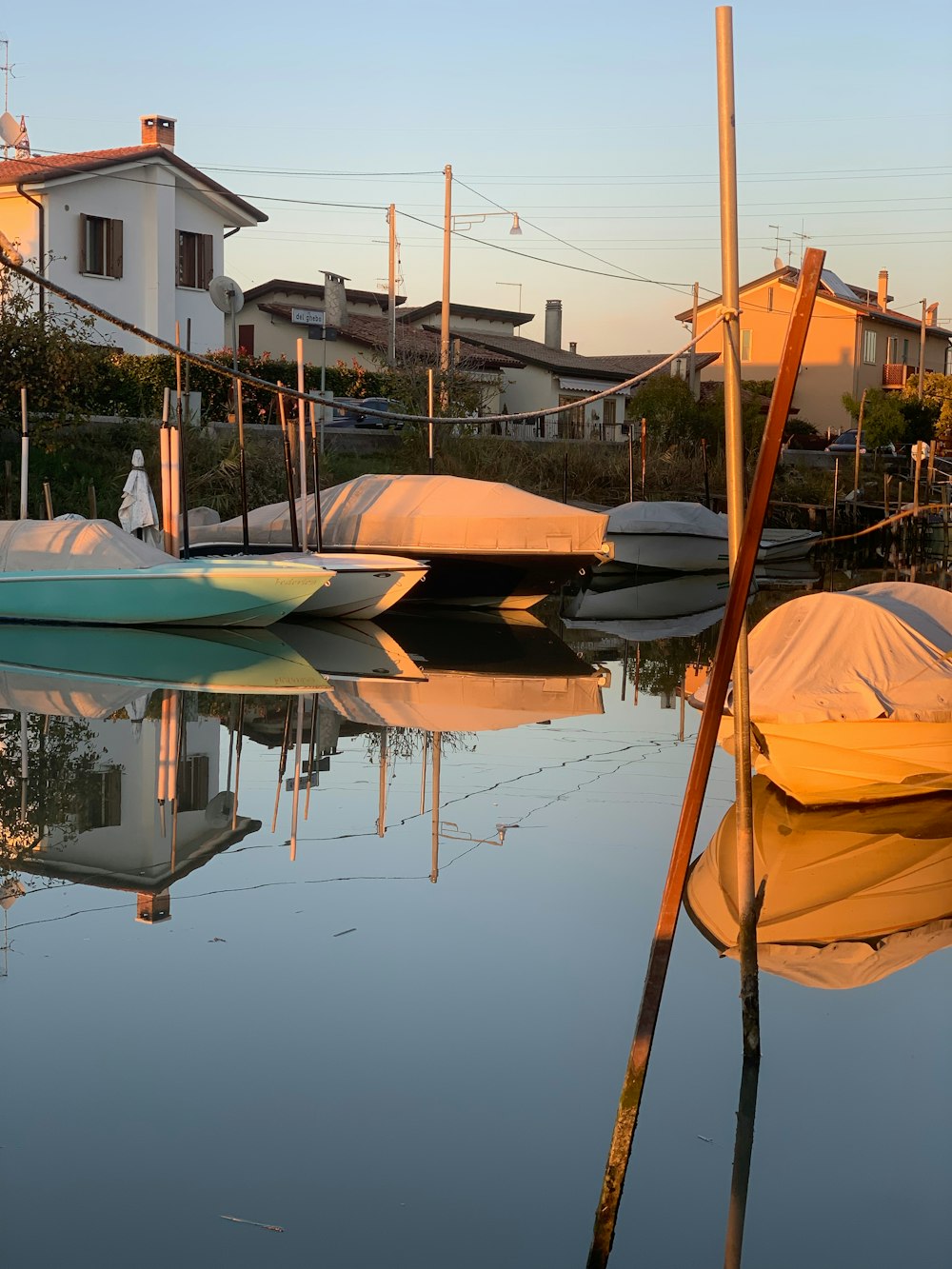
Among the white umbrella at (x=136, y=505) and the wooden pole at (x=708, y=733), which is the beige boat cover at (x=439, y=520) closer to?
the white umbrella at (x=136, y=505)

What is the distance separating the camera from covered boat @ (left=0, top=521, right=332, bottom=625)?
18.2m

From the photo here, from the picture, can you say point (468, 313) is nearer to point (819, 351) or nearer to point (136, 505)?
point (819, 351)

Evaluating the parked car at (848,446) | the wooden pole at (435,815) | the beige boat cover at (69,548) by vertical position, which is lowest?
the wooden pole at (435,815)

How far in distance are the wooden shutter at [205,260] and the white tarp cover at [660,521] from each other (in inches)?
554

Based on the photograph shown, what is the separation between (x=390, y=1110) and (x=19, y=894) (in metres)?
3.20

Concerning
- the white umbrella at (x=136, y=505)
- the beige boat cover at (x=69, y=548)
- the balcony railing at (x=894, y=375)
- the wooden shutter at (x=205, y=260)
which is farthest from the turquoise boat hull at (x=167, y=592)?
the balcony railing at (x=894, y=375)

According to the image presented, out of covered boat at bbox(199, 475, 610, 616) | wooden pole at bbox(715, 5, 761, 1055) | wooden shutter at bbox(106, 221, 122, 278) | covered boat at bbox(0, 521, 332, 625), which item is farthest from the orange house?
wooden pole at bbox(715, 5, 761, 1055)

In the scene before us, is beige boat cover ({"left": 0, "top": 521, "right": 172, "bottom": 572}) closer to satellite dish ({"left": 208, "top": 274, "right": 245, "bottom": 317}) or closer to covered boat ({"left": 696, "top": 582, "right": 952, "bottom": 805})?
covered boat ({"left": 696, "top": 582, "right": 952, "bottom": 805})

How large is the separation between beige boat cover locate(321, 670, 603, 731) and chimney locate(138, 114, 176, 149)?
28334mm

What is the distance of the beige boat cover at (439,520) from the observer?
2152cm

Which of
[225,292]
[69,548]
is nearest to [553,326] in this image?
[225,292]

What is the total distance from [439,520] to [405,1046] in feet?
54.3

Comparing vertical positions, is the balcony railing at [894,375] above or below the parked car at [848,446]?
above

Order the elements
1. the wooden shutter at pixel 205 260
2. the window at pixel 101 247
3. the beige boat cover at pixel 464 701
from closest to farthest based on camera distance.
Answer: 1. the beige boat cover at pixel 464 701
2. the window at pixel 101 247
3. the wooden shutter at pixel 205 260
